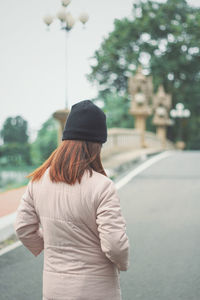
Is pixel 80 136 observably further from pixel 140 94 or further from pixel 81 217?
pixel 140 94

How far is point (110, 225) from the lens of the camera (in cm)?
221

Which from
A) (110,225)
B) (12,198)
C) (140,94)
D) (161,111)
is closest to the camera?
(110,225)

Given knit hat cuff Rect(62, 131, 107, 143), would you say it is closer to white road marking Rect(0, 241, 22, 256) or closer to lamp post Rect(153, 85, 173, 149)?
white road marking Rect(0, 241, 22, 256)

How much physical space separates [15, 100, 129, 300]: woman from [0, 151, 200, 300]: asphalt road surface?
2.10 m

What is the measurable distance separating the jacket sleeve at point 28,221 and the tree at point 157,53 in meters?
39.6

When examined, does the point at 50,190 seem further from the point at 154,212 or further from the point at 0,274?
the point at 154,212

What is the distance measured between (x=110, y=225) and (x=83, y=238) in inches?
7.0

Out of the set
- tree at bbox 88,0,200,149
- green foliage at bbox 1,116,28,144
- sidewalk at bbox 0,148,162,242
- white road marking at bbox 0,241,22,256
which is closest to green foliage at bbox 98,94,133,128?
tree at bbox 88,0,200,149

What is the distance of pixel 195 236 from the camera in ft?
22.0

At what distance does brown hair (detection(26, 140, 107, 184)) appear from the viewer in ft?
7.54

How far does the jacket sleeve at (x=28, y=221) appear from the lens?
246cm

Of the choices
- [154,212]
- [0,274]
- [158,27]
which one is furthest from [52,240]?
[158,27]

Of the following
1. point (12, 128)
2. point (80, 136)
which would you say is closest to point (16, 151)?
point (12, 128)

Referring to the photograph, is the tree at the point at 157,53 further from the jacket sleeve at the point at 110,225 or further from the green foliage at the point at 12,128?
the jacket sleeve at the point at 110,225
